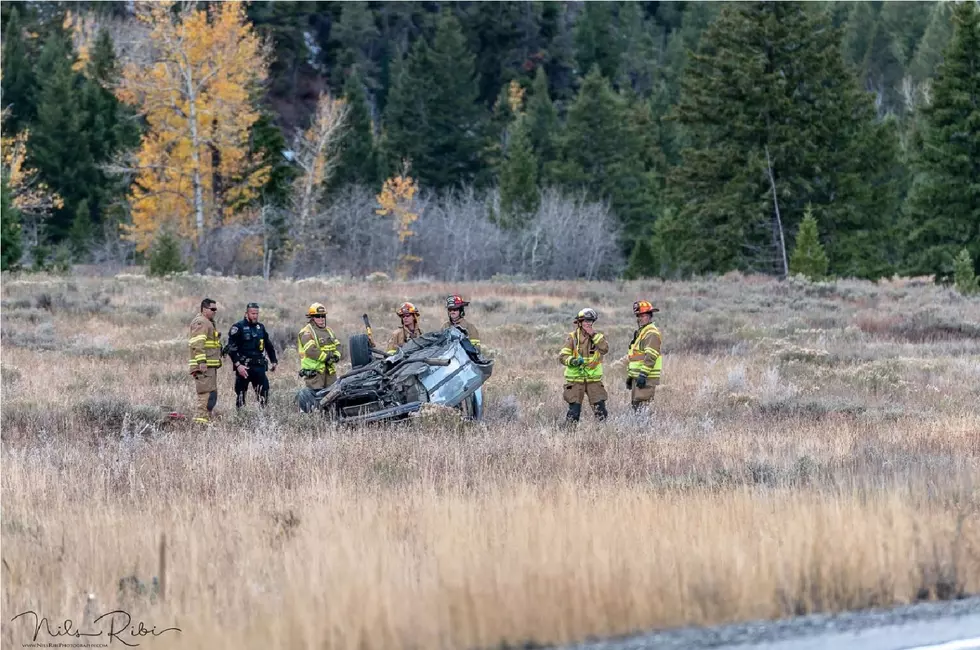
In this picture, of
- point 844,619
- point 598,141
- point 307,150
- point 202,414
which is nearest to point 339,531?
point 844,619

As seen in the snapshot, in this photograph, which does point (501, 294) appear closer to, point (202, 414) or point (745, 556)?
point (202, 414)

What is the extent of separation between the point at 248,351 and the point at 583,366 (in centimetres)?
452

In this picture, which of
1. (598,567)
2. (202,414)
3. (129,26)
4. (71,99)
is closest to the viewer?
(598,567)

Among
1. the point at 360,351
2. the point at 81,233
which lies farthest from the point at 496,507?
the point at 81,233

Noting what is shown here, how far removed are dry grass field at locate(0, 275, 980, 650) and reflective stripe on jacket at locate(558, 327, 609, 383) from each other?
2.12ft

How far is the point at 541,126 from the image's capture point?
65.9m

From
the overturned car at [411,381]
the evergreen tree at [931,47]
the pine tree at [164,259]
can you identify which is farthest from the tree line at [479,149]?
the overturned car at [411,381]

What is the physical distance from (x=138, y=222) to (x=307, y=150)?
39.7 ft

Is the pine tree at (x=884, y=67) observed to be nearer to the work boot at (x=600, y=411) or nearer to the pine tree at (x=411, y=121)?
the pine tree at (x=411, y=121)

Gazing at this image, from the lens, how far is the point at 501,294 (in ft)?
111

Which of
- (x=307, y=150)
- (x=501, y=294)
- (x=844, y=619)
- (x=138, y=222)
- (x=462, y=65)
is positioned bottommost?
(x=844, y=619)

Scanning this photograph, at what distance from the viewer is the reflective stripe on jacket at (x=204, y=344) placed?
1479 centimetres

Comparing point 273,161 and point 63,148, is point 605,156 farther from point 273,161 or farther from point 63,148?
point 63,148

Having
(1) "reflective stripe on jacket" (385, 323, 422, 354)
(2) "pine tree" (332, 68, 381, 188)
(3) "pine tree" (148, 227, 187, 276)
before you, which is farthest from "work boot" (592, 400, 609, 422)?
(2) "pine tree" (332, 68, 381, 188)
